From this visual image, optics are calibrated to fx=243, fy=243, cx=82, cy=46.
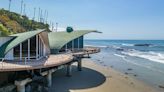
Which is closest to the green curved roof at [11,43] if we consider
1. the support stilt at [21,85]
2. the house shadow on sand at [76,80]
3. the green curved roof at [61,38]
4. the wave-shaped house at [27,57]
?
the wave-shaped house at [27,57]

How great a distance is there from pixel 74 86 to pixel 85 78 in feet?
12.4

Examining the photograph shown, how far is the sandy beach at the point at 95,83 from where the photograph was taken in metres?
22.4

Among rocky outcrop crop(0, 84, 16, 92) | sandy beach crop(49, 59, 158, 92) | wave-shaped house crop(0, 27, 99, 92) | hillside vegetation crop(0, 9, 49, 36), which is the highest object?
hillside vegetation crop(0, 9, 49, 36)

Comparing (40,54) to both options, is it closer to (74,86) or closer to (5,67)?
(74,86)

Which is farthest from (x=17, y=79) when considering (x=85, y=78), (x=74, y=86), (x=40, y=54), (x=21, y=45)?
(x=85, y=78)

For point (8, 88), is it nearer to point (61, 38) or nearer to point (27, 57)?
point (27, 57)

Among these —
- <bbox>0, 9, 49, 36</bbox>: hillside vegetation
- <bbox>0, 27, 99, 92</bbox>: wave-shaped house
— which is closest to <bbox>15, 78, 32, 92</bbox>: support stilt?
<bbox>0, 27, 99, 92</bbox>: wave-shaped house

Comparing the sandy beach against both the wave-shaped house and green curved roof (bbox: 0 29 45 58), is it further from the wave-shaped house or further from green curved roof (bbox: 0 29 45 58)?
green curved roof (bbox: 0 29 45 58)

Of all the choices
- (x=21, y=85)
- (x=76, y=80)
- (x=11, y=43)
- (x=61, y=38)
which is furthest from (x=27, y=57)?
(x=61, y=38)

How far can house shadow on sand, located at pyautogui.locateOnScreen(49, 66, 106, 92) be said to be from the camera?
22.4m

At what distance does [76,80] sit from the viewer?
2548 cm

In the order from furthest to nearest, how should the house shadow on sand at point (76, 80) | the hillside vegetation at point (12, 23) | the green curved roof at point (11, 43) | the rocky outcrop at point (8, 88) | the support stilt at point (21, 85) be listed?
the hillside vegetation at point (12, 23)
the house shadow on sand at point (76, 80)
the green curved roof at point (11, 43)
the support stilt at point (21, 85)
the rocky outcrop at point (8, 88)

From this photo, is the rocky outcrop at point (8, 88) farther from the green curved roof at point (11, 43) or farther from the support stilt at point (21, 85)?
the green curved roof at point (11, 43)

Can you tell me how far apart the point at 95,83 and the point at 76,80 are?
221 cm
